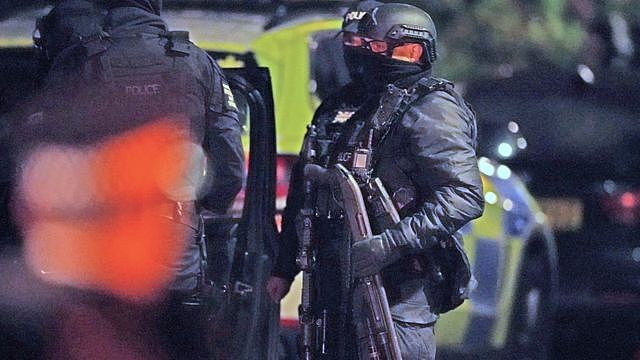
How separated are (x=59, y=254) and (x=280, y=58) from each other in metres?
2.09

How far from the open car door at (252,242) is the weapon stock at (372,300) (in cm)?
75

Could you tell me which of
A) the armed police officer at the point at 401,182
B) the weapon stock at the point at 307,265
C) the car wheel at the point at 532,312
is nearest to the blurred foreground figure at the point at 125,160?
the weapon stock at the point at 307,265

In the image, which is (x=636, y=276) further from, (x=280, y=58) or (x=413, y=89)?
(x=413, y=89)

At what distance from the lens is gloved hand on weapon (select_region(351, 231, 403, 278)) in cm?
513

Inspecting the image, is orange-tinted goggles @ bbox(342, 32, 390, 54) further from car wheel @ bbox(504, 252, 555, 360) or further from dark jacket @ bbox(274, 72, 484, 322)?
car wheel @ bbox(504, 252, 555, 360)

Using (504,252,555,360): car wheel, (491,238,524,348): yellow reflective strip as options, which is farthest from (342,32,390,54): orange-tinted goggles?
(504,252,555,360): car wheel

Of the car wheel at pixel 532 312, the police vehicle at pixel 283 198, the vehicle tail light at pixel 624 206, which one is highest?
the police vehicle at pixel 283 198

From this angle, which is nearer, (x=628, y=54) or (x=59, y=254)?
(x=59, y=254)

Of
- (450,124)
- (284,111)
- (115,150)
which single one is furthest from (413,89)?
(284,111)

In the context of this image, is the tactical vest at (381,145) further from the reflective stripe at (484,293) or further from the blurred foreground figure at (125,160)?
the reflective stripe at (484,293)

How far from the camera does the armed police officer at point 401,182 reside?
5.22m

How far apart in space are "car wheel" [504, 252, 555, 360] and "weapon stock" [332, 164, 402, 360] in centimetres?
322

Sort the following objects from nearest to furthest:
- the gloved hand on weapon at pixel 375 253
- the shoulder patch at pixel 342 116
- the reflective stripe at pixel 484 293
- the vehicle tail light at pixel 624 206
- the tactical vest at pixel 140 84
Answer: the gloved hand on weapon at pixel 375 253, the tactical vest at pixel 140 84, the shoulder patch at pixel 342 116, the reflective stripe at pixel 484 293, the vehicle tail light at pixel 624 206

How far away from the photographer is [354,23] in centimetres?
558
